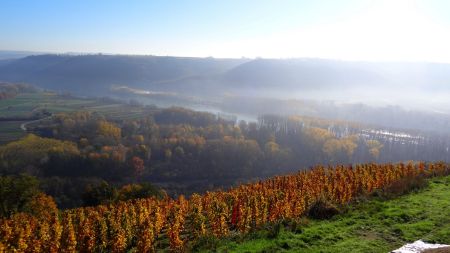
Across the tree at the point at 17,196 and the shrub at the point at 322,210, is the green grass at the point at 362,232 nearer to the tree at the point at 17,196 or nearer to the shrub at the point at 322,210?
the shrub at the point at 322,210

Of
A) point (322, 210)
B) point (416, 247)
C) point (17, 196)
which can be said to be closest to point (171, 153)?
point (17, 196)

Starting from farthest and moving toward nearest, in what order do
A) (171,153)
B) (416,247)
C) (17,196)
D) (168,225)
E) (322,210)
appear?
(171,153), (17,196), (168,225), (322,210), (416,247)

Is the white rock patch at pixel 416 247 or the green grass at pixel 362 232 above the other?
the white rock patch at pixel 416 247

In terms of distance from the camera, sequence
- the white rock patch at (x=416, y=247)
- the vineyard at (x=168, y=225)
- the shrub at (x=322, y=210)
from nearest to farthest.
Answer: the white rock patch at (x=416, y=247)
the vineyard at (x=168, y=225)
the shrub at (x=322, y=210)

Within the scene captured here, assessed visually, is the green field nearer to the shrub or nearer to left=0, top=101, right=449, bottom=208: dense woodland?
left=0, top=101, right=449, bottom=208: dense woodland

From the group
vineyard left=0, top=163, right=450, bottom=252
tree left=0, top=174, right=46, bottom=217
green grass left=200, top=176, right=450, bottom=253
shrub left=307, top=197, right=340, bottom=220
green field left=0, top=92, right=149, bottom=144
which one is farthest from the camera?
green field left=0, top=92, right=149, bottom=144

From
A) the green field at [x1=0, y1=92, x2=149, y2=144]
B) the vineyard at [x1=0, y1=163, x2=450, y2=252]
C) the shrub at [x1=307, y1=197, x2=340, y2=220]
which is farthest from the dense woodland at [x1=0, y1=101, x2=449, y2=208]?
the shrub at [x1=307, y1=197, x2=340, y2=220]

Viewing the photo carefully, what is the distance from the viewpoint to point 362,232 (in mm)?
17188

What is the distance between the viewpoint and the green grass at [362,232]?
15.4 m

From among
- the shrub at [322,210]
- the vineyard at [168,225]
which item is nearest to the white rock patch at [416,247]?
the shrub at [322,210]

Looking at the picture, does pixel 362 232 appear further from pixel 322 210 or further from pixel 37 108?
pixel 37 108

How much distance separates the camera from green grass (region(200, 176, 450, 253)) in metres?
15.4

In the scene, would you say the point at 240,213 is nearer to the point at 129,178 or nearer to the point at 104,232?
the point at 104,232

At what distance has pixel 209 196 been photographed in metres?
29.3
